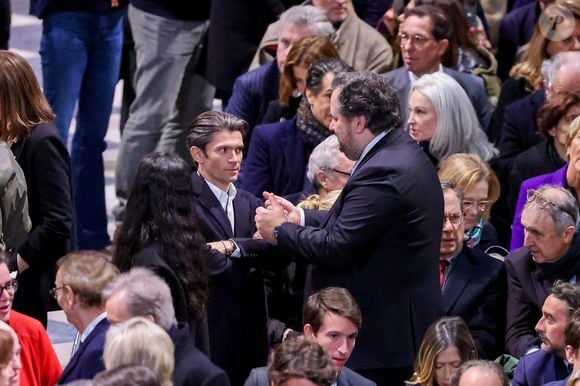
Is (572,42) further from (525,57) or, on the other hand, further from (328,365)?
(328,365)

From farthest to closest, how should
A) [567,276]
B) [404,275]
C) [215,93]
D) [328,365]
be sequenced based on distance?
[215,93] < [567,276] < [404,275] < [328,365]

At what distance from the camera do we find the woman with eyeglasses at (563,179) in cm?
689

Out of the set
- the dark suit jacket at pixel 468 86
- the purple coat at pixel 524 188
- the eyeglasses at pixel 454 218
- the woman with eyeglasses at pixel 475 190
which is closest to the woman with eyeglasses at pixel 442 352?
the eyeglasses at pixel 454 218

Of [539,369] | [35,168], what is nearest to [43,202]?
[35,168]

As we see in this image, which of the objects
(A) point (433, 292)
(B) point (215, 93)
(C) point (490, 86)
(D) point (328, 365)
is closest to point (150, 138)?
(B) point (215, 93)

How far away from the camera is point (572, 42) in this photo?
830 cm

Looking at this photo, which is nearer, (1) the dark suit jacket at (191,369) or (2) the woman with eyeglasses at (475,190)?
(1) the dark suit jacket at (191,369)

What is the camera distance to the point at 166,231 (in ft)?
19.1

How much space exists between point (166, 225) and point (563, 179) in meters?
2.10

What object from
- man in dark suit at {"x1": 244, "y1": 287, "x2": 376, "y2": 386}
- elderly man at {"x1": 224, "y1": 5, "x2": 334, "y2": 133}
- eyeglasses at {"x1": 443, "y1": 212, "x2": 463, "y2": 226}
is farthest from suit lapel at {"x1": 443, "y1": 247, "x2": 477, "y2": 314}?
elderly man at {"x1": 224, "y1": 5, "x2": 334, "y2": 133}

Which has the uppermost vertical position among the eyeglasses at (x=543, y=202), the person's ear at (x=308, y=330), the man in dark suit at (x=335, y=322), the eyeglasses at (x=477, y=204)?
the eyeglasses at (x=543, y=202)

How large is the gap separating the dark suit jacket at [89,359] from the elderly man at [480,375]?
1.33 metres

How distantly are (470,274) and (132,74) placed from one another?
4025mm

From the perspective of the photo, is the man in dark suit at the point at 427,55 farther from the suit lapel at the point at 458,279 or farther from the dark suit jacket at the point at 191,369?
the dark suit jacket at the point at 191,369
